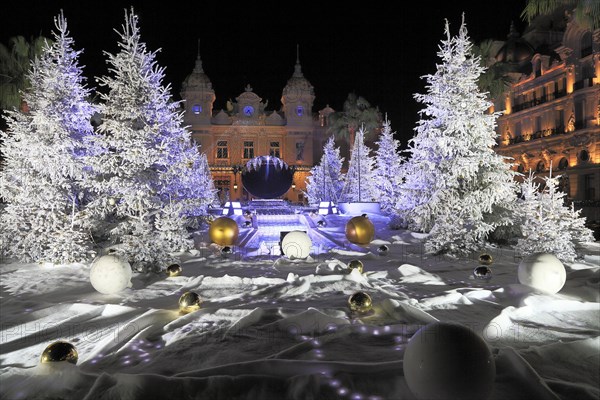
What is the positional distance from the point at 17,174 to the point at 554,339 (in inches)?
522

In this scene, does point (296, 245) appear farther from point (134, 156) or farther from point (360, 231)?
point (134, 156)

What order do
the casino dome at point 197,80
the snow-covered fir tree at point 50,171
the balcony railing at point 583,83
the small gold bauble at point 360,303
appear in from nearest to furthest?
1. the small gold bauble at point 360,303
2. the snow-covered fir tree at point 50,171
3. the balcony railing at point 583,83
4. the casino dome at point 197,80

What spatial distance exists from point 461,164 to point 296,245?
231 inches

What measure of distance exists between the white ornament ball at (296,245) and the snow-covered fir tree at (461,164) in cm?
360

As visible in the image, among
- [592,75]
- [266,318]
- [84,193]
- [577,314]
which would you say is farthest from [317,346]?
[592,75]

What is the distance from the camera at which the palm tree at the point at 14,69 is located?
53.4ft

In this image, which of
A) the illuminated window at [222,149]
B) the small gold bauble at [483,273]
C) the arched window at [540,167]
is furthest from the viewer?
the illuminated window at [222,149]

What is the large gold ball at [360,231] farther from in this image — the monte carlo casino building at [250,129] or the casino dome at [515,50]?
the monte carlo casino building at [250,129]

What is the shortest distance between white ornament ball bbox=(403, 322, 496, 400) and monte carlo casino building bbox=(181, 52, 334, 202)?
50809mm

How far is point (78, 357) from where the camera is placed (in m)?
4.23

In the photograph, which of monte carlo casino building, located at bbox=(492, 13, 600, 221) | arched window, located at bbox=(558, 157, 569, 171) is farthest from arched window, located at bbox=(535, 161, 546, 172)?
arched window, located at bbox=(558, 157, 569, 171)

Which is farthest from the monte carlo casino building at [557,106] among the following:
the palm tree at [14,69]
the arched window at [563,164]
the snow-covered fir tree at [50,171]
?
the palm tree at [14,69]

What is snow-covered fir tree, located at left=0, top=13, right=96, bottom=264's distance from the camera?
10422 mm

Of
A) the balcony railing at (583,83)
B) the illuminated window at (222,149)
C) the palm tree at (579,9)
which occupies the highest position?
the balcony railing at (583,83)
